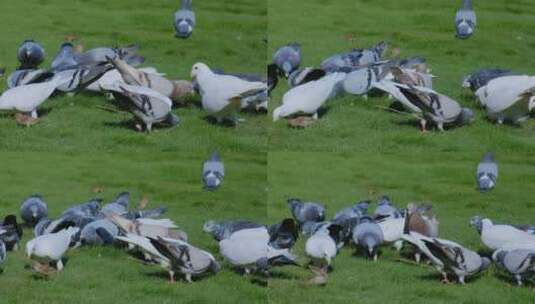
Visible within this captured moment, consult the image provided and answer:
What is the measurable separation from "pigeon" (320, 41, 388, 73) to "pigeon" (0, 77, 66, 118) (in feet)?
6.89

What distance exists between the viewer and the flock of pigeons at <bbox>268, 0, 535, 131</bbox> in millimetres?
12148

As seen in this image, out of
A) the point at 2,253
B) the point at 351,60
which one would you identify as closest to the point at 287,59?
the point at 351,60

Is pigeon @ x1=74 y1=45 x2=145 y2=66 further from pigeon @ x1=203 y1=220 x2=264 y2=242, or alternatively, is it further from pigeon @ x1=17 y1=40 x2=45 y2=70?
pigeon @ x1=203 y1=220 x2=264 y2=242

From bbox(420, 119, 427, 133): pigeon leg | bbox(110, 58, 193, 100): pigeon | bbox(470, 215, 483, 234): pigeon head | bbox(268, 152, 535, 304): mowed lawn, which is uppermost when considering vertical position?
bbox(110, 58, 193, 100): pigeon

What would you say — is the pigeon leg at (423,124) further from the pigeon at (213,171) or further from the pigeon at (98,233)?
the pigeon at (98,233)

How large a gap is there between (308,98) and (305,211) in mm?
861

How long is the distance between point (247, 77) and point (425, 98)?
1394mm

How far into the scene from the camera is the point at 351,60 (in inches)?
495

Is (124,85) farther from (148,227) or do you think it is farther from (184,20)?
(184,20)

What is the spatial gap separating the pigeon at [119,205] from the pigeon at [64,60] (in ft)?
3.65

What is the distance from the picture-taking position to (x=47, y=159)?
39.5 ft

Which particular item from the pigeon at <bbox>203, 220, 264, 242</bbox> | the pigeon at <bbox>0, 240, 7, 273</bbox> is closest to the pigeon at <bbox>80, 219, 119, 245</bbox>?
the pigeon at <bbox>0, 240, 7, 273</bbox>

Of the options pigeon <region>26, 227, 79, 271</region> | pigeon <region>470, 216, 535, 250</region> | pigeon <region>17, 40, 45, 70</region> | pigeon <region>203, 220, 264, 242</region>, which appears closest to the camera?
pigeon <region>26, 227, 79, 271</region>

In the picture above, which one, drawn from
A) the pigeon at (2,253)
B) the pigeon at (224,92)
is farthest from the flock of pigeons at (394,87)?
the pigeon at (2,253)
